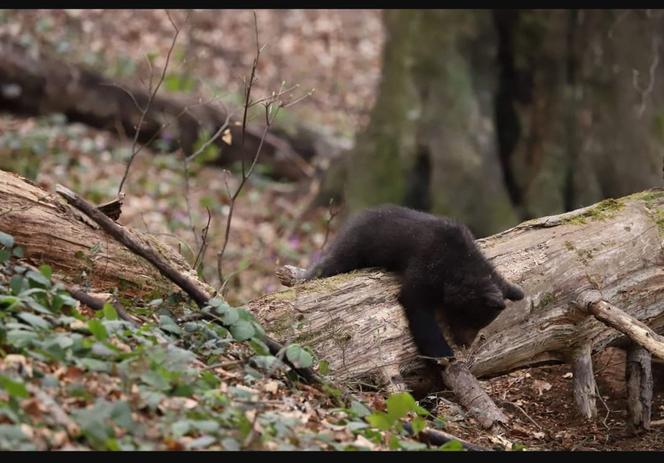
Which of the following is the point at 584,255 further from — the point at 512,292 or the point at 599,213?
the point at 512,292

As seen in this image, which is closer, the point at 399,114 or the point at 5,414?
the point at 5,414

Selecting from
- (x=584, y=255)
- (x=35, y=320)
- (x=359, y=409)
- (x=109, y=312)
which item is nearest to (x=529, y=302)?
(x=584, y=255)

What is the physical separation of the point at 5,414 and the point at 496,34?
394 inches

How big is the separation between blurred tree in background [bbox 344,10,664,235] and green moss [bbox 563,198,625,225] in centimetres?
474

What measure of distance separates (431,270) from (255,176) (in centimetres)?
799

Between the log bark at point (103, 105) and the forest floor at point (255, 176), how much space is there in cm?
26

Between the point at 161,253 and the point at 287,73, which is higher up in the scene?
the point at 287,73

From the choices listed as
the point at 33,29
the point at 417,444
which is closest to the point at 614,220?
the point at 417,444

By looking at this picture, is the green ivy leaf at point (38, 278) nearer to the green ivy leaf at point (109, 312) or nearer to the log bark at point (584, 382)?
the green ivy leaf at point (109, 312)

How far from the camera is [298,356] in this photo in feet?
15.6

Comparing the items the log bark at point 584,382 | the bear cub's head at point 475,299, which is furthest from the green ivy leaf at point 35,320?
the log bark at point 584,382

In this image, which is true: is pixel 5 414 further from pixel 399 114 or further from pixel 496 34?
pixel 496 34

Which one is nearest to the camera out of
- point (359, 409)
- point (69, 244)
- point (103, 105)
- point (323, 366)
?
point (359, 409)

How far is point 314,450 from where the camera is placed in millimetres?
4156
